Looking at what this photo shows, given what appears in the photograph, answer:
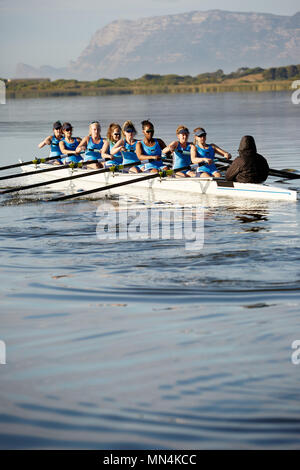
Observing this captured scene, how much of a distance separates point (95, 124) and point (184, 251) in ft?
30.7

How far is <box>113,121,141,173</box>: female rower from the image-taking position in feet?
57.8

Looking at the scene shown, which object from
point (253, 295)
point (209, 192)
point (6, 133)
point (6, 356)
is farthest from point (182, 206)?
point (6, 133)

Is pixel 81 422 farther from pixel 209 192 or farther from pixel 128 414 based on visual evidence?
pixel 209 192

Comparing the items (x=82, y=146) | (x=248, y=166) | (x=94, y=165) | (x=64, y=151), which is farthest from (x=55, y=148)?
(x=248, y=166)

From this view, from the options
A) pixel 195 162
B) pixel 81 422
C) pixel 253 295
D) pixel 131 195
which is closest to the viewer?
pixel 81 422

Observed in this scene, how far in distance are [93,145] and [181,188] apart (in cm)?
412

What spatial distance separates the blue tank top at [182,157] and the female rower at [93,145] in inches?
128

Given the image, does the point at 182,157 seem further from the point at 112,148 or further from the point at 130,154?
the point at 112,148

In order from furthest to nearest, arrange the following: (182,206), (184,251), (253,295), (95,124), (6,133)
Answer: (6,133)
(95,124)
(182,206)
(184,251)
(253,295)

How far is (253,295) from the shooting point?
8.13 meters

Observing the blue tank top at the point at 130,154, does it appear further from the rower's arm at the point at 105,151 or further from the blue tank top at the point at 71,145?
the blue tank top at the point at 71,145

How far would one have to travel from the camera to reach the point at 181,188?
16.5 metres

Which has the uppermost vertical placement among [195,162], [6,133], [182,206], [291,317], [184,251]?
[6,133]

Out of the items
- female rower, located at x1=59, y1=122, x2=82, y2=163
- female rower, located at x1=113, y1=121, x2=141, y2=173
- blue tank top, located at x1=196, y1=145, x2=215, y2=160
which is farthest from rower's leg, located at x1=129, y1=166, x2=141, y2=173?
female rower, located at x1=59, y1=122, x2=82, y2=163
